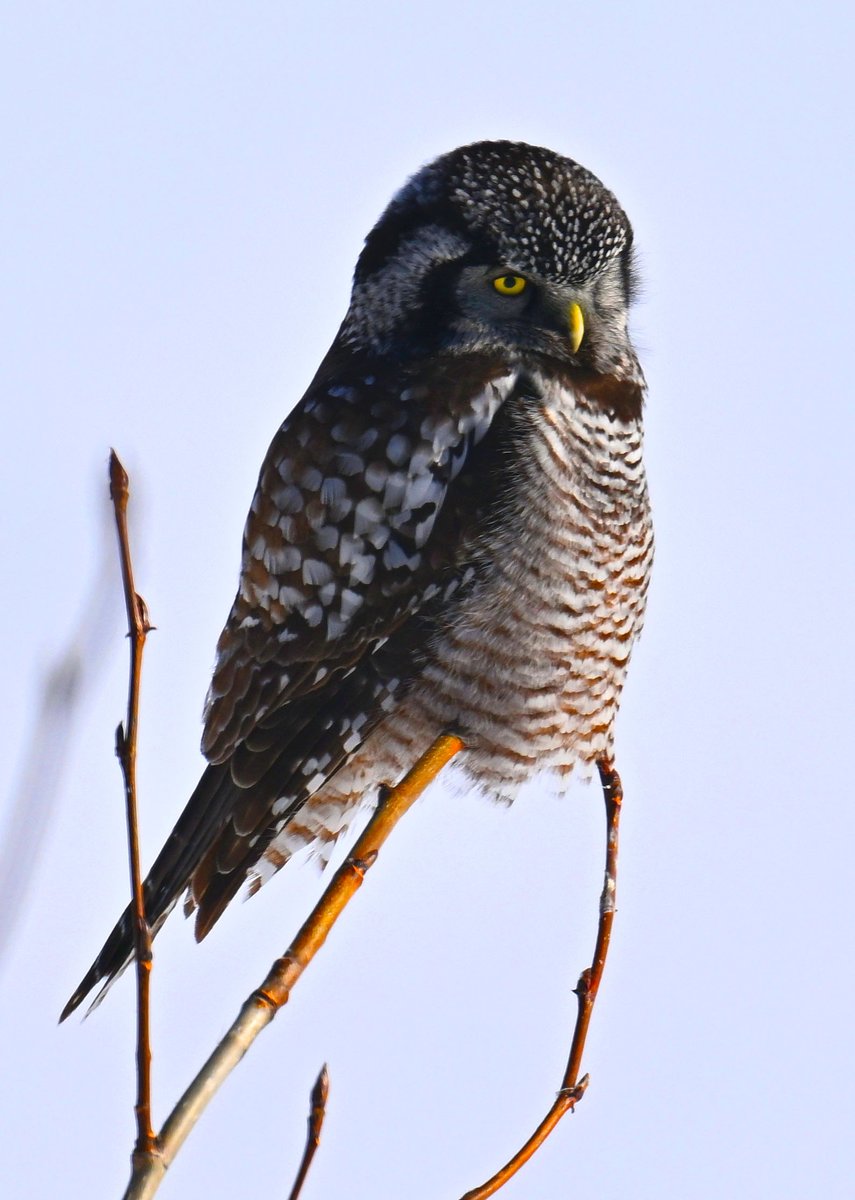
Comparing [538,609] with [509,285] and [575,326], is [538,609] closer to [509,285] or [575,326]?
[575,326]

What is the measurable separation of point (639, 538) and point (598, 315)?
0.59 metres

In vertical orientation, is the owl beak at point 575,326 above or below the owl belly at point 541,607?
above

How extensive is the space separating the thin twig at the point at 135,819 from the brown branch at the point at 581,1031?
638 millimetres

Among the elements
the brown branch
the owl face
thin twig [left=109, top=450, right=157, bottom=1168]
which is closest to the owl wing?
the owl face

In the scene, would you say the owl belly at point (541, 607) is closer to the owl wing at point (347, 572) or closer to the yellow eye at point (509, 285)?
the owl wing at point (347, 572)

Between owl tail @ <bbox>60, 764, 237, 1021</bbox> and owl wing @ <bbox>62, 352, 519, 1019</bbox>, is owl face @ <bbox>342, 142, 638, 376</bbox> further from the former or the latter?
owl tail @ <bbox>60, 764, 237, 1021</bbox>

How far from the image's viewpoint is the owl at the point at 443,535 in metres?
3.88

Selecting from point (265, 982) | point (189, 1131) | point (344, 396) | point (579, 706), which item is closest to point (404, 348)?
point (344, 396)

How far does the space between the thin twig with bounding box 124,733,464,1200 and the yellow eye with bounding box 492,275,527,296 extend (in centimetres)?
151

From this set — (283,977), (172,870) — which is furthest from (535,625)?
(283,977)

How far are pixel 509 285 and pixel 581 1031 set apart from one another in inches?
79.1

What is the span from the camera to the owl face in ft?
13.1

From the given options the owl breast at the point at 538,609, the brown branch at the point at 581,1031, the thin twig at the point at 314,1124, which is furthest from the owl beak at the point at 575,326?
the thin twig at the point at 314,1124

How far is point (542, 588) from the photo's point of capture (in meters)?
3.91
